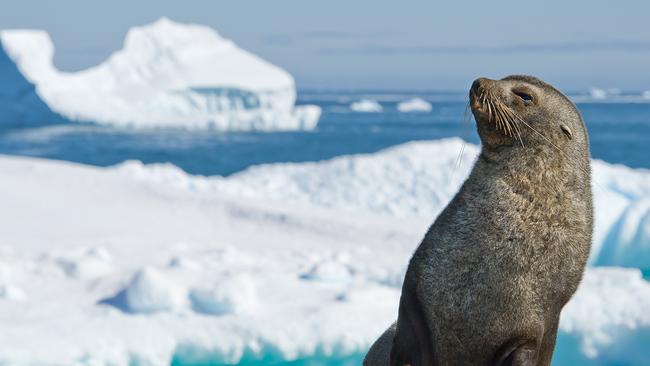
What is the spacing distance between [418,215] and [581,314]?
727 cm

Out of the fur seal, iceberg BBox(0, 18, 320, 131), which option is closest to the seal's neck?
the fur seal

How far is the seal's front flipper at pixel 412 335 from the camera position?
8.95 feet

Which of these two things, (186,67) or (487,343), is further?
(186,67)

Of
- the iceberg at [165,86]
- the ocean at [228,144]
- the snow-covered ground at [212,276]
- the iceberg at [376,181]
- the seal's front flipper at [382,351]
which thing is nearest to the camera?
the seal's front flipper at [382,351]

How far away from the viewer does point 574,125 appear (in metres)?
2.84

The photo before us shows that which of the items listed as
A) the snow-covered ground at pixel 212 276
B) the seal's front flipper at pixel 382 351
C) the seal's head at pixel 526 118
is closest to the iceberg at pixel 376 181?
the snow-covered ground at pixel 212 276

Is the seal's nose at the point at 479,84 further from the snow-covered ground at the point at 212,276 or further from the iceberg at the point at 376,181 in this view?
the iceberg at the point at 376,181

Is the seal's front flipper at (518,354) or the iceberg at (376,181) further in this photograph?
the iceberg at (376,181)

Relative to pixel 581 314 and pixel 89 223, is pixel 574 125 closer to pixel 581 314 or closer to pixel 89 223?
pixel 581 314

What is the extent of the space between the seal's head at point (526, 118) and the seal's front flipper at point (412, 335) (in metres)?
0.55

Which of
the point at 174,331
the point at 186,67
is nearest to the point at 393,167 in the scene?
the point at 174,331

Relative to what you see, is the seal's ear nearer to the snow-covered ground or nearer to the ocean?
the snow-covered ground

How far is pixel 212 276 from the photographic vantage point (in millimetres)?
7199

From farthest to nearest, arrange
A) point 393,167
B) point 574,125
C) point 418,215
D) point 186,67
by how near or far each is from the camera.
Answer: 1. point 186,67
2. point 393,167
3. point 418,215
4. point 574,125
